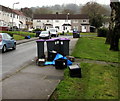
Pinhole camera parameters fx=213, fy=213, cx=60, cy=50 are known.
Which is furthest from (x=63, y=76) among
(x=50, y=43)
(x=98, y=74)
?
(x=50, y=43)

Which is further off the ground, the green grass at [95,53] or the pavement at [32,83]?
the green grass at [95,53]

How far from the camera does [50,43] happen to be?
1194cm

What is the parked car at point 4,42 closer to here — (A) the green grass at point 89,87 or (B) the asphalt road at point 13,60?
(B) the asphalt road at point 13,60

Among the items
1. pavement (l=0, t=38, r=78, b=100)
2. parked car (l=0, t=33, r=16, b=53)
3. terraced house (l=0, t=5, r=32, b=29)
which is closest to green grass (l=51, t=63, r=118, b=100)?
pavement (l=0, t=38, r=78, b=100)

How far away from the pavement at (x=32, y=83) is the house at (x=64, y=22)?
70.4m

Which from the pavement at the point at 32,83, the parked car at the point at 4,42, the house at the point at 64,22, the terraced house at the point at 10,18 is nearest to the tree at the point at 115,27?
the parked car at the point at 4,42

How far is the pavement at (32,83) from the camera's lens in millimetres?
5762

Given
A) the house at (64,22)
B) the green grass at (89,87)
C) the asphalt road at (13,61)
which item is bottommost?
the green grass at (89,87)

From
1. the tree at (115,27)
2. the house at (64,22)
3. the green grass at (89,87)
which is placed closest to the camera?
the green grass at (89,87)

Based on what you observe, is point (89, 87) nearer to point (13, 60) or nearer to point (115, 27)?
point (13, 60)

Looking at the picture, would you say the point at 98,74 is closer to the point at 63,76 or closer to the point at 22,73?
the point at 63,76

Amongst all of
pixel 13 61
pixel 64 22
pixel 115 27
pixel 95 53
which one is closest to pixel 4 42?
pixel 13 61

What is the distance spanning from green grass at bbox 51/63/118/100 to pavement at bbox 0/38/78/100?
277 millimetres

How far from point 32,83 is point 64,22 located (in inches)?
2997
